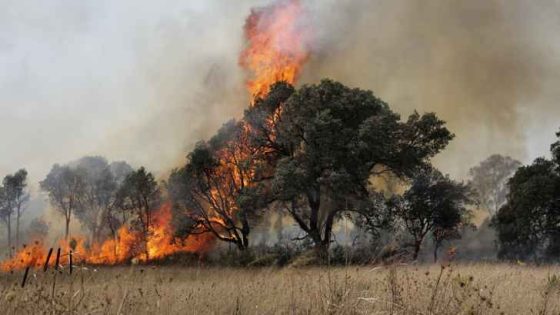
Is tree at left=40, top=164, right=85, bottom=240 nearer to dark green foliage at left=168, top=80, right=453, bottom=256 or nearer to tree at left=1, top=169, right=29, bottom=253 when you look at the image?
tree at left=1, top=169, right=29, bottom=253

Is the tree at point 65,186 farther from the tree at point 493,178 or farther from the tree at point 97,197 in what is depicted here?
the tree at point 493,178

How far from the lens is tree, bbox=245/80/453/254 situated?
30219 mm

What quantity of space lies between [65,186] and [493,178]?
6026 cm

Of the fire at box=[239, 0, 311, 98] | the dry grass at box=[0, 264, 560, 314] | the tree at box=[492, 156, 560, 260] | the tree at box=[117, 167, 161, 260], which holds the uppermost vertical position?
the fire at box=[239, 0, 311, 98]

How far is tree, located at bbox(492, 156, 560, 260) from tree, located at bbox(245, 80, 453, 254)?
9709 millimetres

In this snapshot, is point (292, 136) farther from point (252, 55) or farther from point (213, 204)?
point (252, 55)

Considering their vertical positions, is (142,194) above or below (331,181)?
above

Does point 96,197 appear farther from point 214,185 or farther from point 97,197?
point 214,185

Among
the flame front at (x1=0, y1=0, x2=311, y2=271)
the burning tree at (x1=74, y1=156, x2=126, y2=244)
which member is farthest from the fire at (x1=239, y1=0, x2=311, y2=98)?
the burning tree at (x1=74, y1=156, x2=126, y2=244)

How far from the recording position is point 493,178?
7062 cm

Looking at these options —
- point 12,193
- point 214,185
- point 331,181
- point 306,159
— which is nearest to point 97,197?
point 12,193

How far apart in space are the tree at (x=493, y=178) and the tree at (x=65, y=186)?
180ft

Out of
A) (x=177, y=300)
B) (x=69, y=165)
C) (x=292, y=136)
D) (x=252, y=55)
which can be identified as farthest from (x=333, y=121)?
(x=69, y=165)

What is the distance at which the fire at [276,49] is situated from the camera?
140 feet
